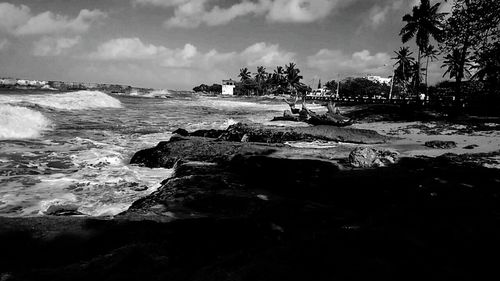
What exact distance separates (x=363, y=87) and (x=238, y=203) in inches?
4241

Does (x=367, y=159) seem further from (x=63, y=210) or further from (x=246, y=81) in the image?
(x=246, y=81)

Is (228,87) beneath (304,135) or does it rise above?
above

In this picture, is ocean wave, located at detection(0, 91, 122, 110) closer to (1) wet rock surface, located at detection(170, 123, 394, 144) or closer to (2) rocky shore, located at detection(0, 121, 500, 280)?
(1) wet rock surface, located at detection(170, 123, 394, 144)

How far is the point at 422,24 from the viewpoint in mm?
36656

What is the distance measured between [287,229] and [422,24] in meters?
39.9

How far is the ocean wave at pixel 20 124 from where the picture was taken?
14.9m

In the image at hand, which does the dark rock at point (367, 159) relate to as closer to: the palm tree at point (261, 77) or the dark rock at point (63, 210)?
the dark rock at point (63, 210)

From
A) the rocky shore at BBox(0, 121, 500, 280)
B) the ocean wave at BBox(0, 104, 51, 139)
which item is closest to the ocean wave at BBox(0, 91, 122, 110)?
the ocean wave at BBox(0, 104, 51, 139)

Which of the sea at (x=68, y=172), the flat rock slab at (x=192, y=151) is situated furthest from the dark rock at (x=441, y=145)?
the sea at (x=68, y=172)

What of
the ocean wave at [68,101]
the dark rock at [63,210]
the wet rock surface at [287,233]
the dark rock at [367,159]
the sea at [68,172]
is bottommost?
the dark rock at [63,210]

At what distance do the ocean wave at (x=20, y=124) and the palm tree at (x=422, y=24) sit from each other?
34.9 m

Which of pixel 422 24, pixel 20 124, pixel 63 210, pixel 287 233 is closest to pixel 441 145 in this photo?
pixel 287 233

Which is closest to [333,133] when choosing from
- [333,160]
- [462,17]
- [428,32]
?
[333,160]

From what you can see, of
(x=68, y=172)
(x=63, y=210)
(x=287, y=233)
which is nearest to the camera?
(x=287, y=233)
